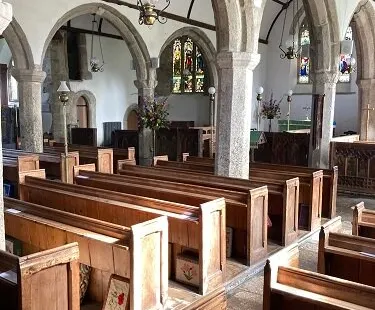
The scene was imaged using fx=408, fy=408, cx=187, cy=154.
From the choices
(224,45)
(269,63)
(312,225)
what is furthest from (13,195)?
(269,63)

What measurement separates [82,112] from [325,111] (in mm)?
10143

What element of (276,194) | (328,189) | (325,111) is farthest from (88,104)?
(276,194)

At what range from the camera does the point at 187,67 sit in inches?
701

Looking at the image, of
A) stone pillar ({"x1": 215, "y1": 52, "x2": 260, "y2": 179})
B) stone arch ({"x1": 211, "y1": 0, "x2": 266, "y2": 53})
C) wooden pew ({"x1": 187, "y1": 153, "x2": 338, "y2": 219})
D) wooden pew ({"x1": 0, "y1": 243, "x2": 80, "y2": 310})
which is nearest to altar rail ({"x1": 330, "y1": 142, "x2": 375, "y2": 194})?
wooden pew ({"x1": 187, "y1": 153, "x2": 338, "y2": 219})

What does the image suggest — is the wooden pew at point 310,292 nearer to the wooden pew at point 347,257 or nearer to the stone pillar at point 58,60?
the wooden pew at point 347,257

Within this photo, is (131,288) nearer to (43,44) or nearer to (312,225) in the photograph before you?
(312,225)

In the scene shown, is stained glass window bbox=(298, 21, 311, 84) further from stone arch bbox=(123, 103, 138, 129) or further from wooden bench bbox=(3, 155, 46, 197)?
wooden bench bbox=(3, 155, 46, 197)

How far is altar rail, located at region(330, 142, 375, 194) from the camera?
865 centimetres

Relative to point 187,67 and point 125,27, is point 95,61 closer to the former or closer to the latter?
point 125,27

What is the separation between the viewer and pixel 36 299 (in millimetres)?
2533

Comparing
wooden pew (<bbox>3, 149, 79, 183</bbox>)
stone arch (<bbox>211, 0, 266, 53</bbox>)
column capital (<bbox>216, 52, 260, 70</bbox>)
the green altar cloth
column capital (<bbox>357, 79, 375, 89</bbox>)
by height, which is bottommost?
wooden pew (<bbox>3, 149, 79, 183</bbox>)

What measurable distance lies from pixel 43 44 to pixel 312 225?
7057 mm

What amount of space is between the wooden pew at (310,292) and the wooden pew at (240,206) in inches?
78.8

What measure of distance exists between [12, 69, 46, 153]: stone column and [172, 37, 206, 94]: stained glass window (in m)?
9.35
